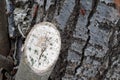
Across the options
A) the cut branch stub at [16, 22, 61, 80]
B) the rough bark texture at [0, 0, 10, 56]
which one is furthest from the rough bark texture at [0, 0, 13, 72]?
the cut branch stub at [16, 22, 61, 80]

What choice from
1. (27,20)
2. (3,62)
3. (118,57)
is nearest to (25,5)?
(27,20)

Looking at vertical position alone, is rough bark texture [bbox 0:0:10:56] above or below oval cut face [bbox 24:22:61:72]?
below

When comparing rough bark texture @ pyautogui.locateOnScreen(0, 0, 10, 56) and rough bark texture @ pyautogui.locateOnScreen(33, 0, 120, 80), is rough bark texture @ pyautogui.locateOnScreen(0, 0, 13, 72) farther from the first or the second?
rough bark texture @ pyautogui.locateOnScreen(33, 0, 120, 80)

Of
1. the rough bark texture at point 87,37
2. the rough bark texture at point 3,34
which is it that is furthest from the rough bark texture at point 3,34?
the rough bark texture at point 87,37

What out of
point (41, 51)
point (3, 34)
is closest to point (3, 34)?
point (3, 34)

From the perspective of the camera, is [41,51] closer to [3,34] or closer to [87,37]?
[87,37]

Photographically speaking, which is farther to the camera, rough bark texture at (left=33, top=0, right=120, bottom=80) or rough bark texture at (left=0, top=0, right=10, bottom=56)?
rough bark texture at (left=0, top=0, right=10, bottom=56)

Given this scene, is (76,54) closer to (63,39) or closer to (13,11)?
(63,39)
